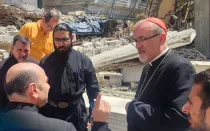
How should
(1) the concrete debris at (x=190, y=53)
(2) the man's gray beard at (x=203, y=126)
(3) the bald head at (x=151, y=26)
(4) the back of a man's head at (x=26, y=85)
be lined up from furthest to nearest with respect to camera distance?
(1) the concrete debris at (x=190, y=53) < (3) the bald head at (x=151, y=26) < (4) the back of a man's head at (x=26, y=85) < (2) the man's gray beard at (x=203, y=126)

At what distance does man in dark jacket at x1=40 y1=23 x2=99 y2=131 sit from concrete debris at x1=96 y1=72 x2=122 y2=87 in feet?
13.8

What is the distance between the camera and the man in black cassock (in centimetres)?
227

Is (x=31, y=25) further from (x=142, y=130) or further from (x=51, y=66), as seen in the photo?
(x=142, y=130)

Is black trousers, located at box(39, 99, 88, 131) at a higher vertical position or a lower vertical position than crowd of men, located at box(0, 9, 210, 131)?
lower

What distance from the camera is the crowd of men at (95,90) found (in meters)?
1.77

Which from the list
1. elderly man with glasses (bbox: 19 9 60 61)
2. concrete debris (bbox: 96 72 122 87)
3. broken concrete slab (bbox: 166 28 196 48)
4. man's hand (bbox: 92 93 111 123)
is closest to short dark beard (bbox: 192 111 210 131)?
man's hand (bbox: 92 93 111 123)

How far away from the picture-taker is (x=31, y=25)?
4730 mm

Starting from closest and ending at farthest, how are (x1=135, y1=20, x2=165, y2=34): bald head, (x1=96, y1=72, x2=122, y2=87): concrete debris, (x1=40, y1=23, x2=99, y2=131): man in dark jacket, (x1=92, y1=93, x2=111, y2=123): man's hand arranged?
1. (x1=92, y1=93, x2=111, y2=123): man's hand
2. (x1=135, y1=20, x2=165, y2=34): bald head
3. (x1=40, y1=23, x2=99, y2=131): man in dark jacket
4. (x1=96, y1=72, x2=122, y2=87): concrete debris

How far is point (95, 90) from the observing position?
346 centimetres

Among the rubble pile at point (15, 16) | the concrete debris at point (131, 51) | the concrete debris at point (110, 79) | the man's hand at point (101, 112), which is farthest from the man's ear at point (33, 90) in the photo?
the rubble pile at point (15, 16)

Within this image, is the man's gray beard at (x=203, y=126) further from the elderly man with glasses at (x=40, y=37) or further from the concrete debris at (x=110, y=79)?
the concrete debris at (x=110, y=79)

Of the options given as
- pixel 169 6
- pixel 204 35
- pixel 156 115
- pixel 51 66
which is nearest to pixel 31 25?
pixel 51 66

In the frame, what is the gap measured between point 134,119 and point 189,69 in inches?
19.7

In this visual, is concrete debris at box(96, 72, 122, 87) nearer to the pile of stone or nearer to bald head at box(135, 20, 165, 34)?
the pile of stone
